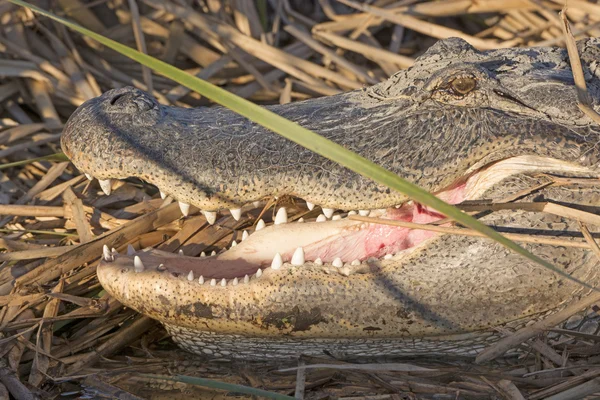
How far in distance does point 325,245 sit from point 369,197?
43cm

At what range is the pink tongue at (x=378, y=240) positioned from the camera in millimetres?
3061

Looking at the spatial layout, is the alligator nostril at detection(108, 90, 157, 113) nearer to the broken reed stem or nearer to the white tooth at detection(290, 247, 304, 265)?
the white tooth at detection(290, 247, 304, 265)

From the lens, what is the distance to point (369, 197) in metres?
2.77

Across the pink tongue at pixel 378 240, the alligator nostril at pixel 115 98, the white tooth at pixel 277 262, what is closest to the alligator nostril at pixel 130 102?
the alligator nostril at pixel 115 98

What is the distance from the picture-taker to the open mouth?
113 inches

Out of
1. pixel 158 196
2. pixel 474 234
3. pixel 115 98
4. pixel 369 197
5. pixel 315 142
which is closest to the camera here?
pixel 315 142

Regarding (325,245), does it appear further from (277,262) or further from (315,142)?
(315,142)

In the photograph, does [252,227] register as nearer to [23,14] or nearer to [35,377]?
[35,377]

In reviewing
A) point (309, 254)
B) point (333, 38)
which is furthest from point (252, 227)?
point (333, 38)

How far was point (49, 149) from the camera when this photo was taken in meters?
4.65

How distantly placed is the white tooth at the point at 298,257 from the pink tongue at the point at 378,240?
19 centimetres

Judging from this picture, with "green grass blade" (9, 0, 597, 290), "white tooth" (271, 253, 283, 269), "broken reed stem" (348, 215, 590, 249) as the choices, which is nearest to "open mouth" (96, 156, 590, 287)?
"white tooth" (271, 253, 283, 269)

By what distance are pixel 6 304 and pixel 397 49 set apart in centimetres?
318

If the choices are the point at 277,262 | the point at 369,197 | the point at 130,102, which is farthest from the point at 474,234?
the point at 130,102
